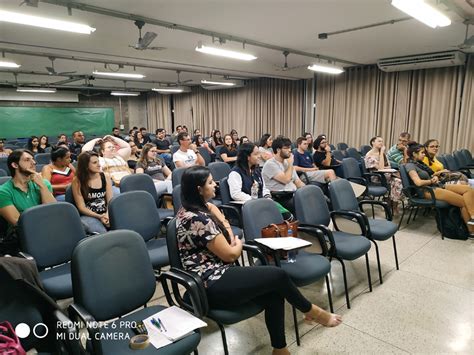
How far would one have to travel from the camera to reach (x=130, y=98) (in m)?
14.6

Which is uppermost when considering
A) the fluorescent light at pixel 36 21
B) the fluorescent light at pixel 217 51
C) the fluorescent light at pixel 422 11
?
the fluorescent light at pixel 217 51

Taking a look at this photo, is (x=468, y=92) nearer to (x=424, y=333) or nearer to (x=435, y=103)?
(x=435, y=103)

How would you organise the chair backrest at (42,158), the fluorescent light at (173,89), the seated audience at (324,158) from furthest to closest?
1. the fluorescent light at (173,89)
2. the chair backrest at (42,158)
3. the seated audience at (324,158)

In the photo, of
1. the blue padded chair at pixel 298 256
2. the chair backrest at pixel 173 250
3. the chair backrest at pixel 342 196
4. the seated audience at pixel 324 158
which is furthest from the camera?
the seated audience at pixel 324 158

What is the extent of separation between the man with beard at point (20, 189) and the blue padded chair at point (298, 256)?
1722mm

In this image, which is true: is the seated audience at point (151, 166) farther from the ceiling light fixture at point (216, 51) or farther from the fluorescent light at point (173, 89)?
the fluorescent light at point (173, 89)

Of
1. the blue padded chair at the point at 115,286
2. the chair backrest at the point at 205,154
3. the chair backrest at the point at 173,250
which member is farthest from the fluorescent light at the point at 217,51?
the blue padded chair at the point at 115,286

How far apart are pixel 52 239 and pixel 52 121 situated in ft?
37.9

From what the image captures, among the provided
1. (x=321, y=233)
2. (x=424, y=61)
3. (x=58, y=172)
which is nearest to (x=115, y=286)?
(x=321, y=233)

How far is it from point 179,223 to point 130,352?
2.23ft

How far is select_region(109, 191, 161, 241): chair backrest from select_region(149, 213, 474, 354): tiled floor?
1.94ft

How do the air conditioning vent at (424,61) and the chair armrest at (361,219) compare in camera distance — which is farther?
the air conditioning vent at (424,61)

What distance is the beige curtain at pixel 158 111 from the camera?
1419 cm

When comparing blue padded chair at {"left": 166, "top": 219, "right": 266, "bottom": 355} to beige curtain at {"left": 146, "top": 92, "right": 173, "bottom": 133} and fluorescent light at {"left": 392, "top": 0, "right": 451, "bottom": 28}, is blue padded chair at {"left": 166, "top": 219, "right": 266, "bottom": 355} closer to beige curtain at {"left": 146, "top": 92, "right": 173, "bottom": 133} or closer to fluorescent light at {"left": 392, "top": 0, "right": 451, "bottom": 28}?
fluorescent light at {"left": 392, "top": 0, "right": 451, "bottom": 28}
